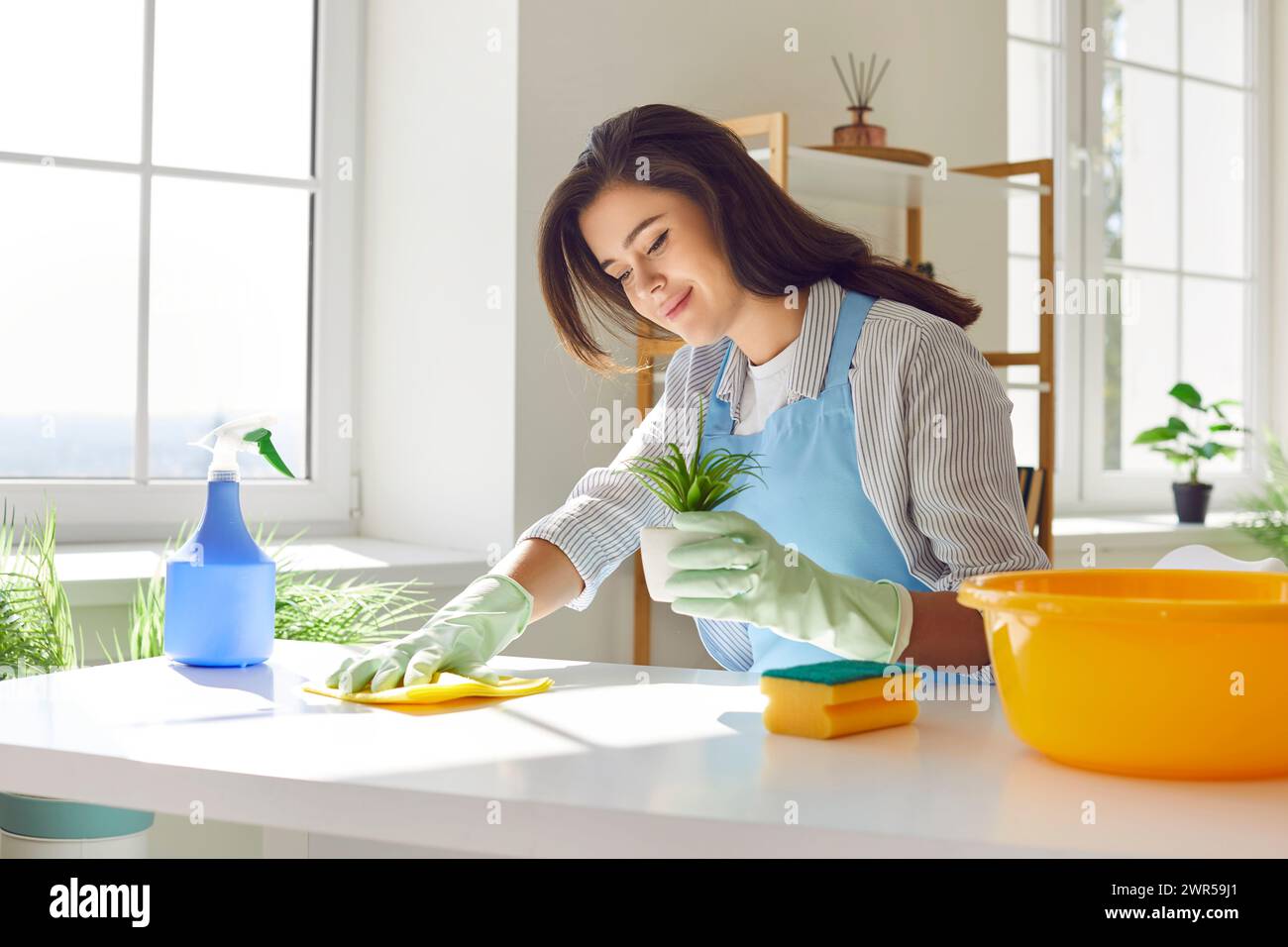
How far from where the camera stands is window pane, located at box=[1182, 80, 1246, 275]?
13.4 ft

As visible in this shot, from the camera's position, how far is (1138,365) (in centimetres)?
394

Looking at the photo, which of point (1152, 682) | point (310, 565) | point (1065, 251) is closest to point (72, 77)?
point (310, 565)

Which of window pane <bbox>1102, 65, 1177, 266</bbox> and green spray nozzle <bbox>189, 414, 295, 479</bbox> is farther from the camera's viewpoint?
Answer: window pane <bbox>1102, 65, 1177, 266</bbox>

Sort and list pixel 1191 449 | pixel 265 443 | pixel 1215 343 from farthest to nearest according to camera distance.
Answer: pixel 1215 343, pixel 1191 449, pixel 265 443

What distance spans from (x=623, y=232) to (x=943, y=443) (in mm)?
496

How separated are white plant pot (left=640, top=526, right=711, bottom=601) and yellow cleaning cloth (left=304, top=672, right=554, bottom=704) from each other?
17 centimetres

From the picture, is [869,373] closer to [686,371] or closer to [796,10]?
[686,371]

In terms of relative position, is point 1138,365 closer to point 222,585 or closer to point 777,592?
point 777,592

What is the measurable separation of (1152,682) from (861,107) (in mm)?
2074

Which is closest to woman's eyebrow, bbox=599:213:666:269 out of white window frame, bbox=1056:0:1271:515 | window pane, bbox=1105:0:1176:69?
white window frame, bbox=1056:0:1271:515

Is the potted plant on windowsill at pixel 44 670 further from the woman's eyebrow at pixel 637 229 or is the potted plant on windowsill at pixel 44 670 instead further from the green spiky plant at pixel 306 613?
the woman's eyebrow at pixel 637 229

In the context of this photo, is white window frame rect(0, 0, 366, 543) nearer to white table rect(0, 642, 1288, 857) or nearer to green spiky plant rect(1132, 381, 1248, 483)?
white table rect(0, 642, 1288, 857)

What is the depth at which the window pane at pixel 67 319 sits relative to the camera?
2359mm
